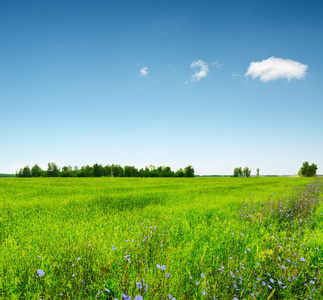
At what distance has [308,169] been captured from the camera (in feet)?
288

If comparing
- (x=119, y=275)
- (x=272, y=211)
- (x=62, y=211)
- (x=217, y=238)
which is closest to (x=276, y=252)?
(x=217, y=238)

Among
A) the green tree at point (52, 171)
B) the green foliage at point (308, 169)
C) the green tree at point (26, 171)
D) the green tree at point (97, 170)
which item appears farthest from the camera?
the green tree at point (26, 171)

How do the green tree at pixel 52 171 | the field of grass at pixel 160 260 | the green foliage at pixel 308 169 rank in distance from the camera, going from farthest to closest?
the green tree at pixel 52 171
the green foliage at pixel 308 169
the field of grass at pixel 160 260

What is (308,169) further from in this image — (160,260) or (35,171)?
(35,171)

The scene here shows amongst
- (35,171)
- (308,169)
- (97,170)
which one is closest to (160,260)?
(97,170)

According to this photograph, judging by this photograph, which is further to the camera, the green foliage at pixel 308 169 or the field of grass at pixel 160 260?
the green foliage at pixel 308 169

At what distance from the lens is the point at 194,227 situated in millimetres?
5348

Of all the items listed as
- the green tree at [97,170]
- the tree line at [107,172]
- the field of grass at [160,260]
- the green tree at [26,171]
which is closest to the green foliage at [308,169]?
the tree line at [107,172]

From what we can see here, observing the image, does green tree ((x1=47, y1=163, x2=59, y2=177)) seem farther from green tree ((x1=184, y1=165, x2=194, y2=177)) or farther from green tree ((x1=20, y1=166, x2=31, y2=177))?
green tree ((x1=184, y1=165, x2=194, y2=177))

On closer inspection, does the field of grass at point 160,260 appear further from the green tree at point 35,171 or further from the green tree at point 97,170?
the green tree at point 35,171

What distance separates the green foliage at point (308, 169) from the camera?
8706 cm

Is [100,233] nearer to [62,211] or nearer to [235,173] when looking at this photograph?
[62,211]

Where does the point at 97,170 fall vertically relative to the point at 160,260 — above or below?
below

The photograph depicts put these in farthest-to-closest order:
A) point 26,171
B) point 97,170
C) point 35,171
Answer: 1. point 35,171
2. point 26,171
3. point 97,170
